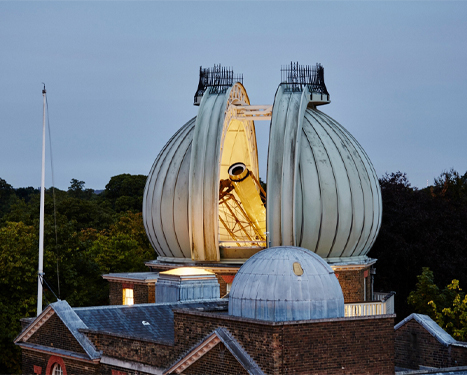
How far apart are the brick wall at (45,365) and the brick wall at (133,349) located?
74 cm

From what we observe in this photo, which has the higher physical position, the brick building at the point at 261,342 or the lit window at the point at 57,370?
the brick building at the point at 261,342

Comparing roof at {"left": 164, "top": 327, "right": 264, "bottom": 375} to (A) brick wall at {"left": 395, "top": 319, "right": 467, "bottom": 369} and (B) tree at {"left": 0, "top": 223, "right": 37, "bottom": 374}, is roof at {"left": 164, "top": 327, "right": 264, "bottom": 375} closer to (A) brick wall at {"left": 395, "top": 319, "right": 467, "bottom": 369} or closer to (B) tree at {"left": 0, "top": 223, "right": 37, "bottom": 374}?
(A) brick wall at {"left": 395, "top": 319, "right": 467, "bottom": 369}

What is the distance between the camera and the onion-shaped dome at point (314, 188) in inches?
1192

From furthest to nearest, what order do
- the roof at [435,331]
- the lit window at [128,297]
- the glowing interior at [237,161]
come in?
the glowing interior at [237,161], the lit window at [128,297], the roof at [435,331]

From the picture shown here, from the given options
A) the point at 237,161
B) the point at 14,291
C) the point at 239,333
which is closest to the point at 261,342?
the point at 239,333

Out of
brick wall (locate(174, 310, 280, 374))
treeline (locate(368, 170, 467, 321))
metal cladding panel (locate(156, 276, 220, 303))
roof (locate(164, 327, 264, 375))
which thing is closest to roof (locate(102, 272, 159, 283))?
metal cladding panel (locate(156, 276, 220, 303))

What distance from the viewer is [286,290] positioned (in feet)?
64.8

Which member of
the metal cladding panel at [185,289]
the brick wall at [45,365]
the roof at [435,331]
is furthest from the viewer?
the metal cladding panel at [185,289]

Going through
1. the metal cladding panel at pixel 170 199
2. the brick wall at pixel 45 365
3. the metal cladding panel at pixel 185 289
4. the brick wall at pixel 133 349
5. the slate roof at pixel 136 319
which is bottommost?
the brick wall at pixel 45 365

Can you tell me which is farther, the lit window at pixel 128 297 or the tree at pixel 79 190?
the tree at pixel 79 190

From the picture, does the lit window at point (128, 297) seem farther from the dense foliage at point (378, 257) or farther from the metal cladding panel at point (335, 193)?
the metal cladding panel at point (335, 193)

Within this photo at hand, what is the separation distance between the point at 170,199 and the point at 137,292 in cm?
425

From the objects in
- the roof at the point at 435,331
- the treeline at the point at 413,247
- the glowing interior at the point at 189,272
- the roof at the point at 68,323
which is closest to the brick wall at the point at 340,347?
the roof at the point at 435,331

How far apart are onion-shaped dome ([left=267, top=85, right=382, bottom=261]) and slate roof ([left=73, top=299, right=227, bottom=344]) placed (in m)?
5.09
